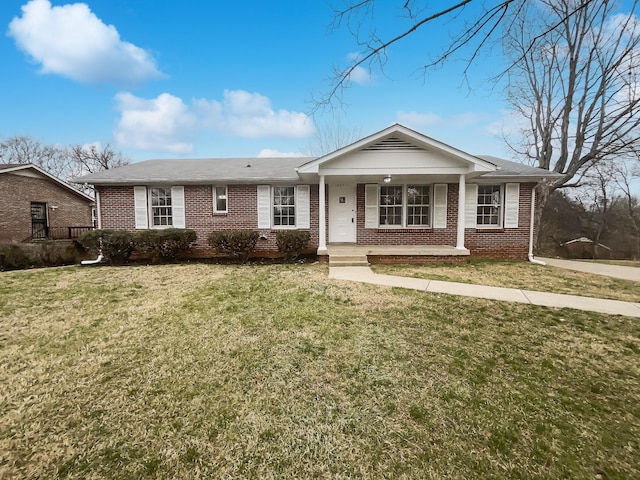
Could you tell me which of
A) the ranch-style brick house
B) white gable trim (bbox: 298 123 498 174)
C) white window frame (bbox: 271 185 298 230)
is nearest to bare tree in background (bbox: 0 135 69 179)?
the ranch-style brick house

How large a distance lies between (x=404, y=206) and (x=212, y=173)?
735 cm

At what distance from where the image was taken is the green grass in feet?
6.97

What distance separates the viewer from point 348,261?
916 cm

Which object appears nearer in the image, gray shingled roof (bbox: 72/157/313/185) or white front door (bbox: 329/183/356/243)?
gray shingled roof (bbox: 72/157/313/185)

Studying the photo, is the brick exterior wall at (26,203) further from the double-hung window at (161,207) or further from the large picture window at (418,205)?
the large picture window at (418,205)

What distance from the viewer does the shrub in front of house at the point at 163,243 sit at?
32.1 feet

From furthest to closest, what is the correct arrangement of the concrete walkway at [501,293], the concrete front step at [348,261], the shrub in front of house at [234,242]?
the shrub in front of house at [234,242] < the concrete front step at [348,261] < the concrete walkway at [501,293]

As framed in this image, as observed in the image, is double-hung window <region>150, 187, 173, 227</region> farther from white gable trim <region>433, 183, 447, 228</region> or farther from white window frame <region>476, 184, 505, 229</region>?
white window frame <region>476, 184, 505, 229</region>

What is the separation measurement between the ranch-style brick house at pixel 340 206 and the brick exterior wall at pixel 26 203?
9.92 metres

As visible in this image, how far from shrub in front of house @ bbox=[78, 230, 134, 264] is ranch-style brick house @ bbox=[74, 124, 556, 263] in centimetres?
131

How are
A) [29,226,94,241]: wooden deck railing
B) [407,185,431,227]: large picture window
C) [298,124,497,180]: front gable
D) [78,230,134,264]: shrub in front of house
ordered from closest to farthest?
[298,124,497,180]: front gable, [78,230,134,264]: shrub in front of house, [407,185,431,227]: large picture window, [29,226,94,241]: wooden deck railing

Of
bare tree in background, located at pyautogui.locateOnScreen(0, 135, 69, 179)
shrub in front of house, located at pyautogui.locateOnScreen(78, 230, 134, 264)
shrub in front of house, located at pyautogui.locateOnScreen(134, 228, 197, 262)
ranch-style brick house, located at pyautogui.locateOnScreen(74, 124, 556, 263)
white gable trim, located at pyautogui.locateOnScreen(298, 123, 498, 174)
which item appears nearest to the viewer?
white gable trim, located at pyautogui.locateOnScreen(298, 123, 498, 174)

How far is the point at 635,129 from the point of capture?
45.2 feet

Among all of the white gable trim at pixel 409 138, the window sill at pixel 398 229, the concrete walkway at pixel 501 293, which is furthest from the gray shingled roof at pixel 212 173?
the concrete walkway at pixel 501 293
